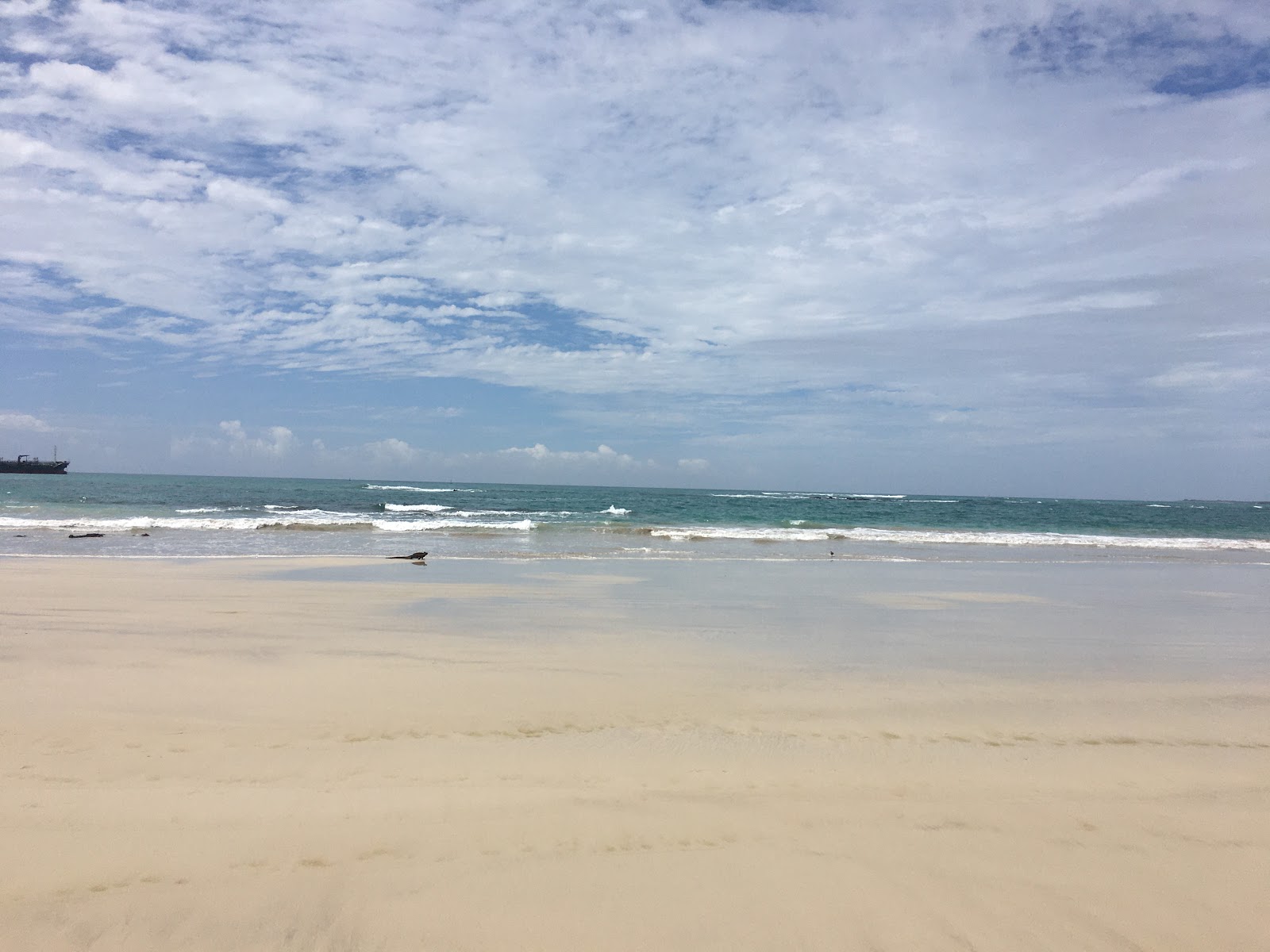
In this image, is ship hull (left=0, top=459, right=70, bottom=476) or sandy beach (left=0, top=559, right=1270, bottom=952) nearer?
sandy beach (left=0, top=559, right=1270, bottom=952)

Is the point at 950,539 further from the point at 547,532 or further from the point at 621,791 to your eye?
the point at 621,791

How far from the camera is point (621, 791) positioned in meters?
4.25

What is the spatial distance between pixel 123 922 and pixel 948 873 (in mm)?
3651

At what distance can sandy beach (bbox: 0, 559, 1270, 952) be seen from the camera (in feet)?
10.1

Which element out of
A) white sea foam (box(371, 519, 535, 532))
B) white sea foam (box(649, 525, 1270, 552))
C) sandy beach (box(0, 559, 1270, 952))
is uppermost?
white sea foam (box(649, 525, 1270, 552))

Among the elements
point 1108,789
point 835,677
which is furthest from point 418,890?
point 835,677

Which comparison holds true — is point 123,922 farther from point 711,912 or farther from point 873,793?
point 873,793

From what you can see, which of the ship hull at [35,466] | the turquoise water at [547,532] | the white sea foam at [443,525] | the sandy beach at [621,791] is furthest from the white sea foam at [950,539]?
the ship hull at [35,466]

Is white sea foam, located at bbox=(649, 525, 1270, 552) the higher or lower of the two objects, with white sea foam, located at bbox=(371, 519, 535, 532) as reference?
higher

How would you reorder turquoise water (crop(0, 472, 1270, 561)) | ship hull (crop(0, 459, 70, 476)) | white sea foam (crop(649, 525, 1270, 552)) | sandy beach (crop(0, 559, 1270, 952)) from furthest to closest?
ship hull (crop(0, 459, 70, 476)) → white sea foam (crop(649, 525, 1270, 552)) → turquoise water (crop(0, 472, 1270, 561)) → sandy beach (crop(0, 559, 1270, 952))

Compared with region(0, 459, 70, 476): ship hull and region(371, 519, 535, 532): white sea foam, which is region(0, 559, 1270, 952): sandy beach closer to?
region(371, 519, 535, 532): white sea foam

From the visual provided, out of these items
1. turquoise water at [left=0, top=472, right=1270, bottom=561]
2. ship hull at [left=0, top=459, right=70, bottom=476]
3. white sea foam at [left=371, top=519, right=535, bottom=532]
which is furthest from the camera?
ship hull at [left=0, top=459, right=70, bottom=476]

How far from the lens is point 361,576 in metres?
13.9

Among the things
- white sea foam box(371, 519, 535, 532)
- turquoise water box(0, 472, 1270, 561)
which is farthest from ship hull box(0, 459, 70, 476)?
white sea foam box(371, 519, 535, 532)
